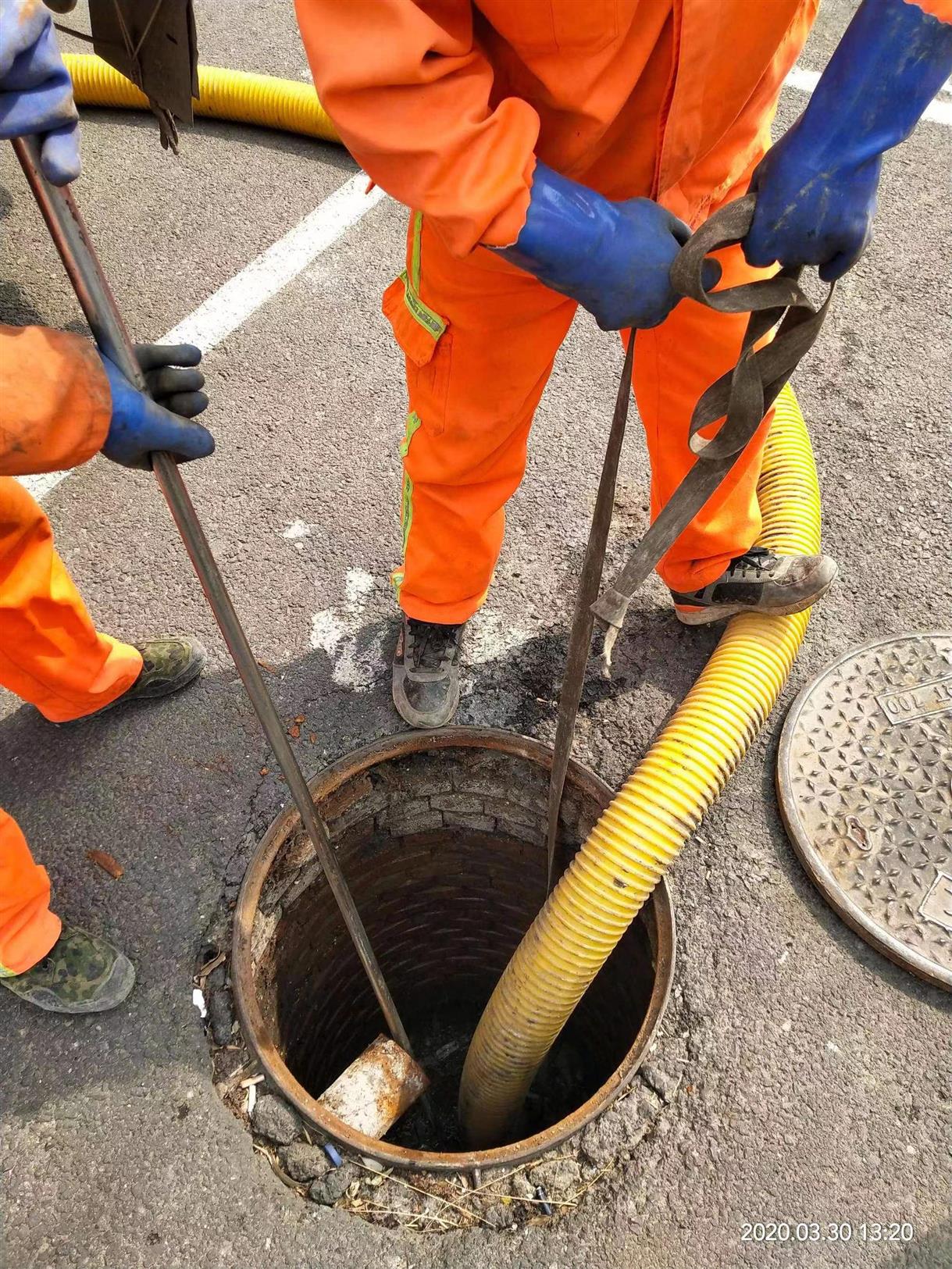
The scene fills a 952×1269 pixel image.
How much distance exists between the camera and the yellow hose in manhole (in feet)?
6.75

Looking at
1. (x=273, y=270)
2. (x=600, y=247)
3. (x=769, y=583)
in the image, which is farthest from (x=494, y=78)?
(x=273, y=270)

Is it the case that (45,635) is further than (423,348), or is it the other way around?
(45,635)

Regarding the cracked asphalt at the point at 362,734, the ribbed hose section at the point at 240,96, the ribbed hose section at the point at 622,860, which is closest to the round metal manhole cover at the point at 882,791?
the cracked asphalt at the point at 362,734

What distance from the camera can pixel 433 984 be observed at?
10.7 feet

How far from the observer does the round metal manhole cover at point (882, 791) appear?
7.30ft

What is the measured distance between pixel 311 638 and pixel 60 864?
890 millimetres

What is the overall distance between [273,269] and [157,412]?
2.33 meters

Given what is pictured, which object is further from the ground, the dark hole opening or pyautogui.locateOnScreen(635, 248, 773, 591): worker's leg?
pyautogui.locateOnScreen(635, 248, 773, 591): worker's leg

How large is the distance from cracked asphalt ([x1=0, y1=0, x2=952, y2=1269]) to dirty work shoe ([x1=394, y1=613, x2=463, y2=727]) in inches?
3.3

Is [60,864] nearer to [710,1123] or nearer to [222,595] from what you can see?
[222,595]

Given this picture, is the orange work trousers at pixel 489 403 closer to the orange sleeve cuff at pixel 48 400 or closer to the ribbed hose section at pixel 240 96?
the orange sleeve cuff at pixel 48 400

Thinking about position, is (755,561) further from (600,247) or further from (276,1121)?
(276,1121)

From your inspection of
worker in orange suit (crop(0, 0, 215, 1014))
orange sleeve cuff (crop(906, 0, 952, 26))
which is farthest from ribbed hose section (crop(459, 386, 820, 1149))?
orange sleeve cuff (crop(906, 0, 952, 26))
